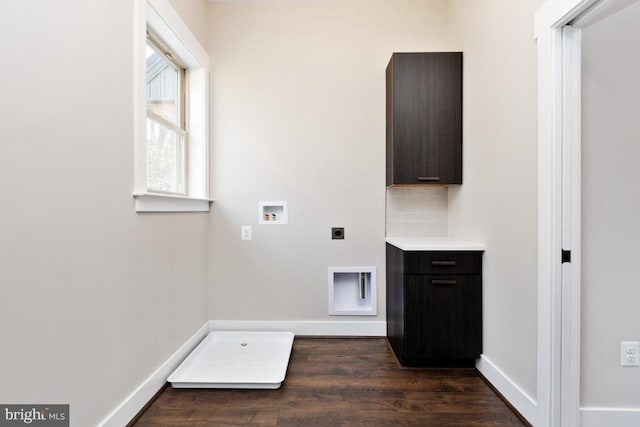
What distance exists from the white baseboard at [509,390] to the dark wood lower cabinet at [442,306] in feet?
0.31

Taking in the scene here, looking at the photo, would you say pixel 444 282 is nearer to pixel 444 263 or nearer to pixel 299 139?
pixel 444 263

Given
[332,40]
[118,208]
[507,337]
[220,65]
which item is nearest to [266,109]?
[220,65]

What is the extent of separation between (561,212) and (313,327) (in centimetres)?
200

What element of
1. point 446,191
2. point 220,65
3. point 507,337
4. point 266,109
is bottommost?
point 507,337

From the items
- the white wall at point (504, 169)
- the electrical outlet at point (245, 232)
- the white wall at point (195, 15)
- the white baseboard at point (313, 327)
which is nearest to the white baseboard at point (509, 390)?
the white wall at point (504, 169)

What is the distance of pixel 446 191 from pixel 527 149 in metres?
1.13

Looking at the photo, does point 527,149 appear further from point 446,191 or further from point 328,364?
point 328,364

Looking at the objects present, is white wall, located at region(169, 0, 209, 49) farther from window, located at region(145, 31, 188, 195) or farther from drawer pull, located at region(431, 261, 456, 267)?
drawer pull, located at region(431, 261, 456, 267)

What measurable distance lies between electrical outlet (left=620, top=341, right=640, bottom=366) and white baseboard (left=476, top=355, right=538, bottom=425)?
1.46ft

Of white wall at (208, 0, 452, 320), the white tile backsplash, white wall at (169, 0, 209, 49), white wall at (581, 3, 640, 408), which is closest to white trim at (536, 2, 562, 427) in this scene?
white wall at (581, 3, 640, 408)

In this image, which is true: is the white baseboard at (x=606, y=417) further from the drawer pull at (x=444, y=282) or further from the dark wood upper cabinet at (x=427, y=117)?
the dark wood upper cabinet at (x=427, y=117)

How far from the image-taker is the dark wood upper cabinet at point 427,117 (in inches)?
95.1

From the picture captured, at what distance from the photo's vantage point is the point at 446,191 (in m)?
2.77

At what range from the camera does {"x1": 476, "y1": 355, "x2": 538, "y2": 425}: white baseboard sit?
161cm
